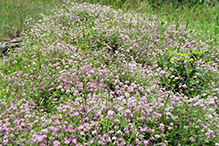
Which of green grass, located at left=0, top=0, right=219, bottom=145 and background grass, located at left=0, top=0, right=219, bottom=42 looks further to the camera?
background grass, located at left=0, top=0, right=219, bottom=42

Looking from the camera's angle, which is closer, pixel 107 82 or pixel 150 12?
pixel 107 82

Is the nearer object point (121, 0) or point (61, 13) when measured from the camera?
point (61, 13)

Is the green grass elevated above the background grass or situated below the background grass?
below

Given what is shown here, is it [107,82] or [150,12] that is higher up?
[150,12]

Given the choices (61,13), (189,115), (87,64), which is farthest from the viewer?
(61,13)

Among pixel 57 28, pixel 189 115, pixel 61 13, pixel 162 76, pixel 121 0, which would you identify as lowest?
pixel 189 115

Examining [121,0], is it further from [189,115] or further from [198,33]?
[189,115]

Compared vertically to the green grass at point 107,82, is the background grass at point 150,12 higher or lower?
higher

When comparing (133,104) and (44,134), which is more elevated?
(133,104)

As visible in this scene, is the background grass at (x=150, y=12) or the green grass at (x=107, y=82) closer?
the green grass at (x=107, y=82)

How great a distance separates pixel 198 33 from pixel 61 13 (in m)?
3.65

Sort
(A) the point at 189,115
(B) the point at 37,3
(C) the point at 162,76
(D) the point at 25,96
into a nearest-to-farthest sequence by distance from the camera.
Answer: (A) the point at 189,115 → (D) the point at 25,96 → (C) the point at 162,76 → (B) the point at 37,3

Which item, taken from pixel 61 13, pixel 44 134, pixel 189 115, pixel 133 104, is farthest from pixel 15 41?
pixel 189 115

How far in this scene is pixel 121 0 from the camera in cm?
744
